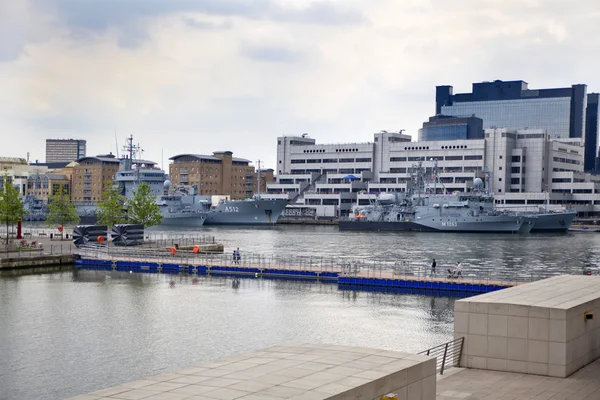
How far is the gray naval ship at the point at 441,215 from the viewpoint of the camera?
458 feet

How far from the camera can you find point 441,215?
14212 centimetres

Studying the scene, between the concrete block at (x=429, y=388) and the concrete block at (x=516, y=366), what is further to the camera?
the concrete block at (x=516, y=366)

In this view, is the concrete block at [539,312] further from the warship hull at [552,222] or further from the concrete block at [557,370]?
the warship hull at [552,222]

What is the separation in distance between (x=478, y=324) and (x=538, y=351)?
185cm

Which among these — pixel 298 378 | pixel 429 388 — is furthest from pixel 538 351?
pixel 298 378

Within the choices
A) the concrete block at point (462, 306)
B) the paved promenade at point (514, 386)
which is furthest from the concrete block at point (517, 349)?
the concrete block at point (462, 306)

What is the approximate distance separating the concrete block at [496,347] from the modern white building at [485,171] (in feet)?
454

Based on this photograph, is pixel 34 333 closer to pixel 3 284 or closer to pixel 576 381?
pixel 3 284

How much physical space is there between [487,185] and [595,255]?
227 ft

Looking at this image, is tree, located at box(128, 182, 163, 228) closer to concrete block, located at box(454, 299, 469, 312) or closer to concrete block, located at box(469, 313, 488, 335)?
concrete block, located at box(454, 299, 469, 312)

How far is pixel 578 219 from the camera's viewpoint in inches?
6668

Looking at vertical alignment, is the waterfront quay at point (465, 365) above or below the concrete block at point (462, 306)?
below

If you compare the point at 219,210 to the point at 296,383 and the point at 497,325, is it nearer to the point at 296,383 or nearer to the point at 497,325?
the point at 497,325

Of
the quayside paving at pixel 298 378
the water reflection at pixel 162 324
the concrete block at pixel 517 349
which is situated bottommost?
the water reflection at pixel 162 324
